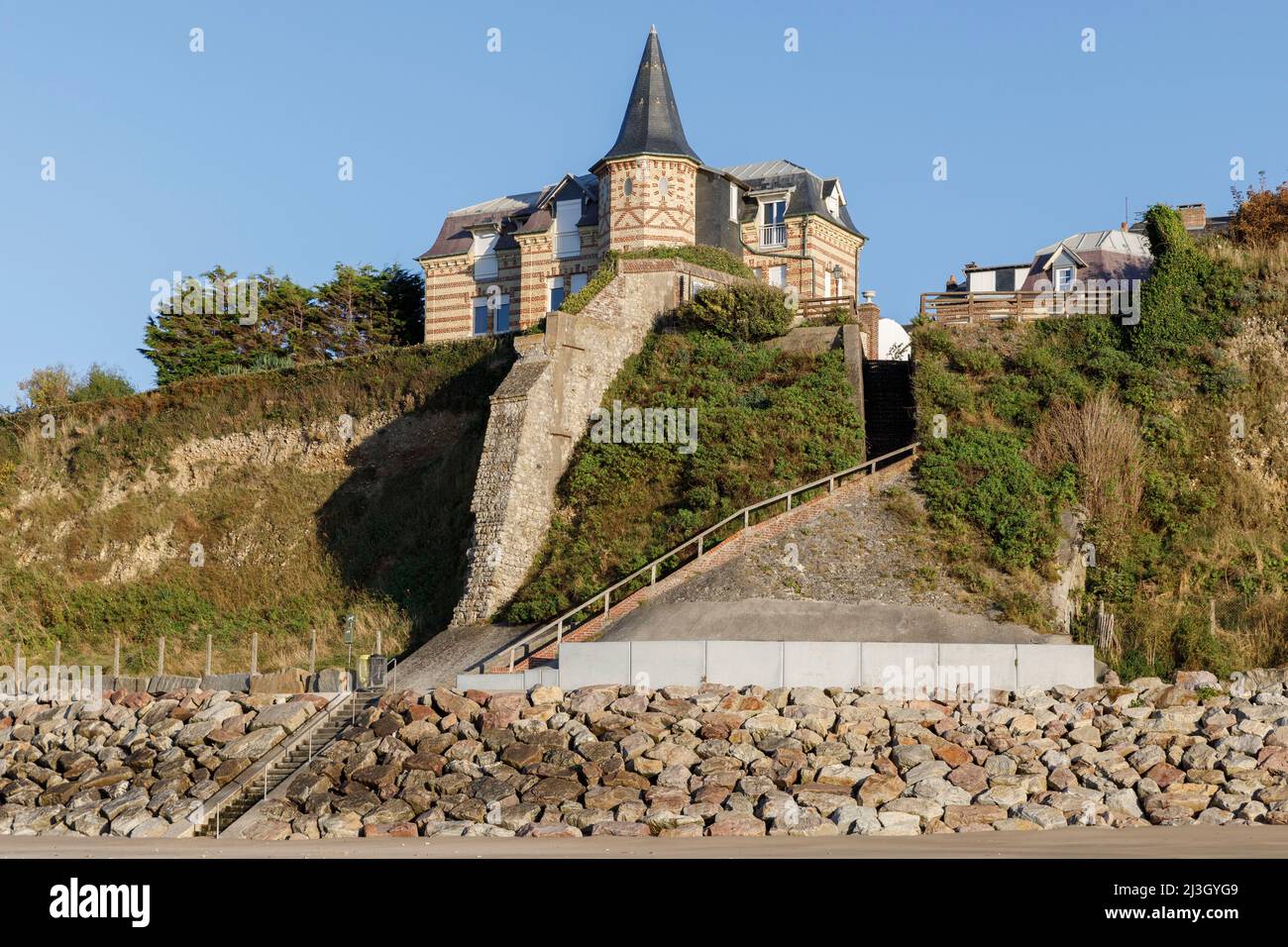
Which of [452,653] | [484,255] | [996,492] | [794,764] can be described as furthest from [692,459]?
[484,255]

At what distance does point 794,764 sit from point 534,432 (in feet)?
43.9

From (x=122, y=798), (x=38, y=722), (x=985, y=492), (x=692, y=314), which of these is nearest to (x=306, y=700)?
(x=122, y=798)

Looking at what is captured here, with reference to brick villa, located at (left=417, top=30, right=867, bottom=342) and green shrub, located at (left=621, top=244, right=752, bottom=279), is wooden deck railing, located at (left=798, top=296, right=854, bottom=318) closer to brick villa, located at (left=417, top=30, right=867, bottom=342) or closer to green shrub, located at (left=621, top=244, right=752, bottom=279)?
green shrub, located at (left=621, top=244, right=752, bottom=279)

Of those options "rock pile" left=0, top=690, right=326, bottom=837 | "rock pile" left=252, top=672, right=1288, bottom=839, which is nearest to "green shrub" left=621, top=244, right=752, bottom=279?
"rock pile" left=0, top=690, right=326, bottom=837

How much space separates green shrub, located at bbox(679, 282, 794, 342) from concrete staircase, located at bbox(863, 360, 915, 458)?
243 centimetres

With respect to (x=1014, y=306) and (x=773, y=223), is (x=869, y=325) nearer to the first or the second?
(x=1014, y=306)

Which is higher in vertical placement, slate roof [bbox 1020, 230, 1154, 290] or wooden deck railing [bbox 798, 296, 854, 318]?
slate roof [bbox 1020, 230, 1154, 290]

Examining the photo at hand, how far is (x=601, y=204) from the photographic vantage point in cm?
4531

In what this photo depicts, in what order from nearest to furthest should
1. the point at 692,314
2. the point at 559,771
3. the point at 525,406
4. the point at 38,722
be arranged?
the point at 559,771
the point at 38,722
the point at 525,406
the point at 692,314

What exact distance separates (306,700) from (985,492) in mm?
13170

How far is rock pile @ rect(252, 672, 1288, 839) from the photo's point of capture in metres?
20.8

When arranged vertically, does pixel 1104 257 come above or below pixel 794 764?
above

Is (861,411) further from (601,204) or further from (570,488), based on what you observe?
(601,204)

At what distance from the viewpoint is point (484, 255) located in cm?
5119
